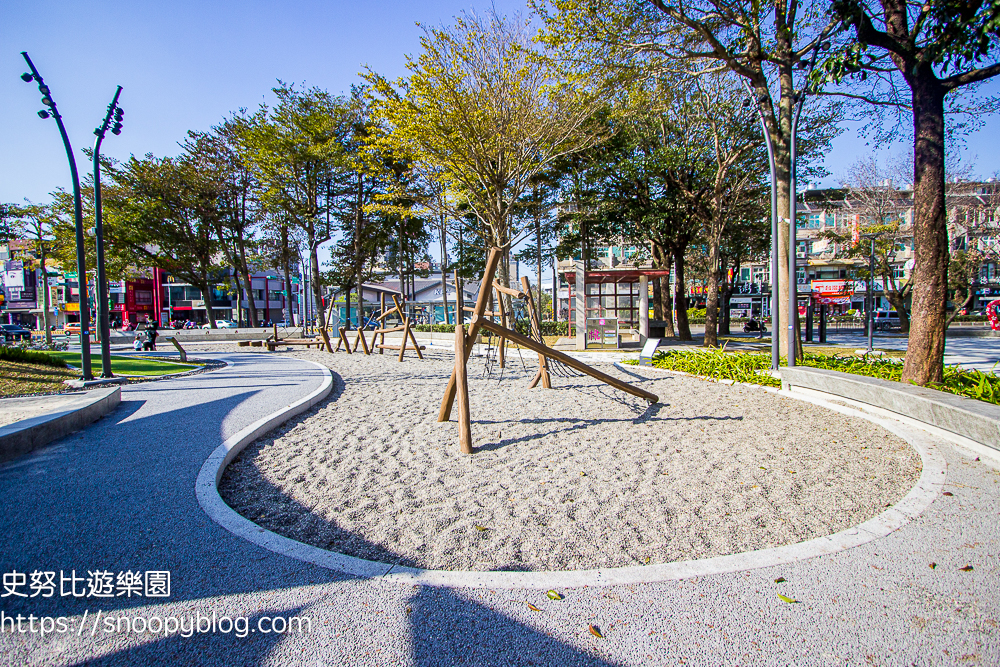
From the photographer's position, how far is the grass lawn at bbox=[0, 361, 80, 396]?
7944mm

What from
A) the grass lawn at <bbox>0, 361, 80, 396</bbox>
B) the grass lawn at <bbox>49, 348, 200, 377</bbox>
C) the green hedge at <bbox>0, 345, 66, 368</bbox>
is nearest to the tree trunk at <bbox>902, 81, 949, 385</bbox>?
the grass lawn at <bbox>0, 361, 80, 396</bbox>

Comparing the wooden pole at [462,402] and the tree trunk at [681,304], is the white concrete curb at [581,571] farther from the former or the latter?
the tree trunk at [681,304]

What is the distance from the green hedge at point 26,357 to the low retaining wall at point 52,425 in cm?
433

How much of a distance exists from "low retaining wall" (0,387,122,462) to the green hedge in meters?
4.33

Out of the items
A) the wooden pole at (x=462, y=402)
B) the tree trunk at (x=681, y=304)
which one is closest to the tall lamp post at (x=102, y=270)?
the wooden pole at (x=462, y=402)

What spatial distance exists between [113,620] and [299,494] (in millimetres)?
1687

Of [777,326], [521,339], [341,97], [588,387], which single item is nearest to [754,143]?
[777,326]

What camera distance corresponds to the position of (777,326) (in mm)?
9453

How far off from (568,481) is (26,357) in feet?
39.2

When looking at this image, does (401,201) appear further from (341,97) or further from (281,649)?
(281,649)

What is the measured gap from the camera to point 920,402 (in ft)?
17.3

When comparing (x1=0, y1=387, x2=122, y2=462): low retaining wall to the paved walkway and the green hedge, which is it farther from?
the green hedge

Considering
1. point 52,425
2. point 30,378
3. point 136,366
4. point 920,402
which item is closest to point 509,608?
point 920,402

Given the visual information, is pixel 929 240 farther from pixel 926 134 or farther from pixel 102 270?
pixel 102 270
